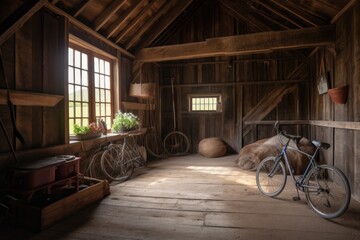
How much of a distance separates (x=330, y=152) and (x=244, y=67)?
12.1 ft

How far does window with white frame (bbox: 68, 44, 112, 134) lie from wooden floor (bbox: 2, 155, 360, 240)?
4.79 feet

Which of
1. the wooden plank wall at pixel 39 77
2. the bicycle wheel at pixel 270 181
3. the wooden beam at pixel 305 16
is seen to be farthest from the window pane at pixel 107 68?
the wooden beam at pixel 305 16

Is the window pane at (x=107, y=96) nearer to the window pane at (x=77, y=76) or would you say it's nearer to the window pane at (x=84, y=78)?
the window pane at (x=84, y=78)

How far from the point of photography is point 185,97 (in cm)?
759

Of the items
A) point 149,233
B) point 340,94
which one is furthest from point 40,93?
point 340,94

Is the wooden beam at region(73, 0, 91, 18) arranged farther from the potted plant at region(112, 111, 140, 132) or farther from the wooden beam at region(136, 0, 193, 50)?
the wooden beam at region(136, 0, 193, 50)

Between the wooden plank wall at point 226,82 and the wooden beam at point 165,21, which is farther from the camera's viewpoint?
the wooden plank wall at point 226,82

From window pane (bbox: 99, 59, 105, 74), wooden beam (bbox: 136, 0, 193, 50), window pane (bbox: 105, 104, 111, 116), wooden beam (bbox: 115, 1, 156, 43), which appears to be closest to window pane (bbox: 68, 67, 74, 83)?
window pane (bbox: 99, 59, 105, 74)

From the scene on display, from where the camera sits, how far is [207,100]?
750 cm

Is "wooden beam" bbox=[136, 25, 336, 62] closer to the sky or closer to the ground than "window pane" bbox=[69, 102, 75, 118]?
closer to the sky

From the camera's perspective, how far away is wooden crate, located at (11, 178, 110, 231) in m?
2.43

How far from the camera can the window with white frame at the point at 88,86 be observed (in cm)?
398

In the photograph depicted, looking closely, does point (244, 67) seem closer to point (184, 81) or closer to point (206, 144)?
point (184, 81)

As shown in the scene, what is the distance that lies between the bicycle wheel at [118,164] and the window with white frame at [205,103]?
3474mm
